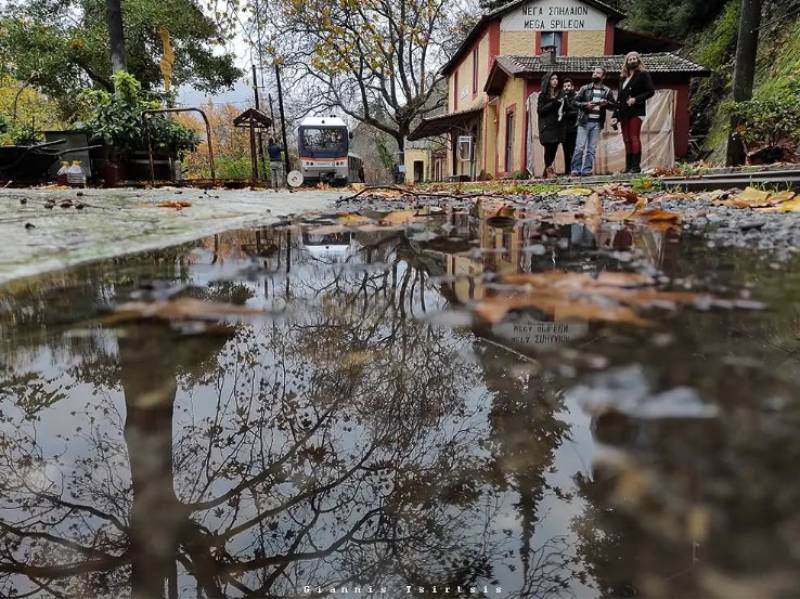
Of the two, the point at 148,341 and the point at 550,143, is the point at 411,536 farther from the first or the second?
the point at 550,143

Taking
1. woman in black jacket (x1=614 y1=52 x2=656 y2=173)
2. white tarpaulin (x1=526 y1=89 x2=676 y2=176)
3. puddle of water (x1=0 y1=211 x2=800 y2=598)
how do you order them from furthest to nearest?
white tarpaulin (x1=526 y1=89 x2=676 y2=176), woman in black jacket (x1=614 y1=52 x2=656 y2=173), puddle of water (x1=0 y1=211 x2=800 y2=598)

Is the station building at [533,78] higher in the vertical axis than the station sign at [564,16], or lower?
lower

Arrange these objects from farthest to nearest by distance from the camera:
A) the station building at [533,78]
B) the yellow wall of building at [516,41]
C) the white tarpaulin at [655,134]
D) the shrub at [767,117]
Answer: the yellow wall of building at [516,41], the station building at [533,78], the white tarpaulin at [655,134], the shrub at [767,117]

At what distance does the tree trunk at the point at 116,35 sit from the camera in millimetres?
13773

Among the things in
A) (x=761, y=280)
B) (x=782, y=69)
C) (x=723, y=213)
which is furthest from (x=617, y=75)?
(x=761, y=280)

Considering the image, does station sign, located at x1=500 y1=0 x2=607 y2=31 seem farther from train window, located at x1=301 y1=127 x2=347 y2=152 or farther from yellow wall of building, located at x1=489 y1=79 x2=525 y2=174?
A: train window, located at x1=301 y1=127 x2=347 y2=152

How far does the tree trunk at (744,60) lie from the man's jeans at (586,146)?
101 inches

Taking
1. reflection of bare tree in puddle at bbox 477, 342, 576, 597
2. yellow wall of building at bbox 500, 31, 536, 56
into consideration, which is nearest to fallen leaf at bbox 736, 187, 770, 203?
reflection of bare tree in puddle at bbox 477, 342, 576, 597

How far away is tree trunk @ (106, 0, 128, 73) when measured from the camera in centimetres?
1377

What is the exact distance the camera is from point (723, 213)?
2848mm

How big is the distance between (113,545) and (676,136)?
1930 centimetres

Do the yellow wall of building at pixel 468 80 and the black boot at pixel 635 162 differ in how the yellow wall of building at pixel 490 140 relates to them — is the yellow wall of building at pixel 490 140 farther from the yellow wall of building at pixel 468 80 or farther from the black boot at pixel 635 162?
the black boot at pixel 635 162

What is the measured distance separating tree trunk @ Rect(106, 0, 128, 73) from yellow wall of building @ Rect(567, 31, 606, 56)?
16.4 meters

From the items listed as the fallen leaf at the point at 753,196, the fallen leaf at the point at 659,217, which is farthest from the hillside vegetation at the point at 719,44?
the fallen leaf at the point at 659,217
